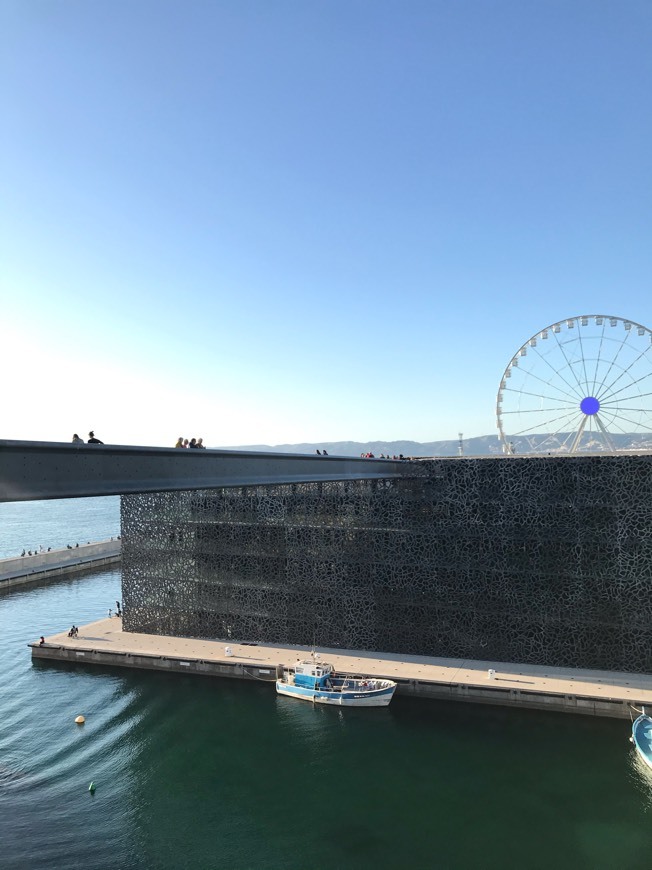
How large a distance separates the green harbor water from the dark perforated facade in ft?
10.5

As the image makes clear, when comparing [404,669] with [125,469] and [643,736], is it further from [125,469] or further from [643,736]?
[125,469]

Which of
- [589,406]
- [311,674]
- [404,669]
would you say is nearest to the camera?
[311,674]

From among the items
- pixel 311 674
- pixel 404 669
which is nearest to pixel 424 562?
pixel 404 669

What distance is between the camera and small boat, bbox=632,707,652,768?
16703 mm

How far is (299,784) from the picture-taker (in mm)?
16625

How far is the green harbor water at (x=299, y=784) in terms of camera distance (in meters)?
13.8

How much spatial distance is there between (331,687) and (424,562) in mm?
5765

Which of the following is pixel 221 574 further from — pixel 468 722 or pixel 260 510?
A: pixel 468 722

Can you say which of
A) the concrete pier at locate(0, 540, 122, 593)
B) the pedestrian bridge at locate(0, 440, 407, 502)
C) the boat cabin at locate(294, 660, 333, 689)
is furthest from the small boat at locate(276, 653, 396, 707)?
the concrete pier at locate(0, 540, 122, 593)

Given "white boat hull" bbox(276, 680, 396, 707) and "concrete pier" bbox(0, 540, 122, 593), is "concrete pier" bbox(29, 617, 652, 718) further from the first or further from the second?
"concrete pier" bbox(0, 540, 122, 593)

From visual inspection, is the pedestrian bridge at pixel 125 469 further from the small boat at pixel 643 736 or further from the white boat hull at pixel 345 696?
the small boat at pixel 643 736

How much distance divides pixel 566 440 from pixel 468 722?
560 inches

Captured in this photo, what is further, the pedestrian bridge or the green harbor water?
the green harbor water

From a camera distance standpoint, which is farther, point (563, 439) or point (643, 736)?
point (563, 439)
